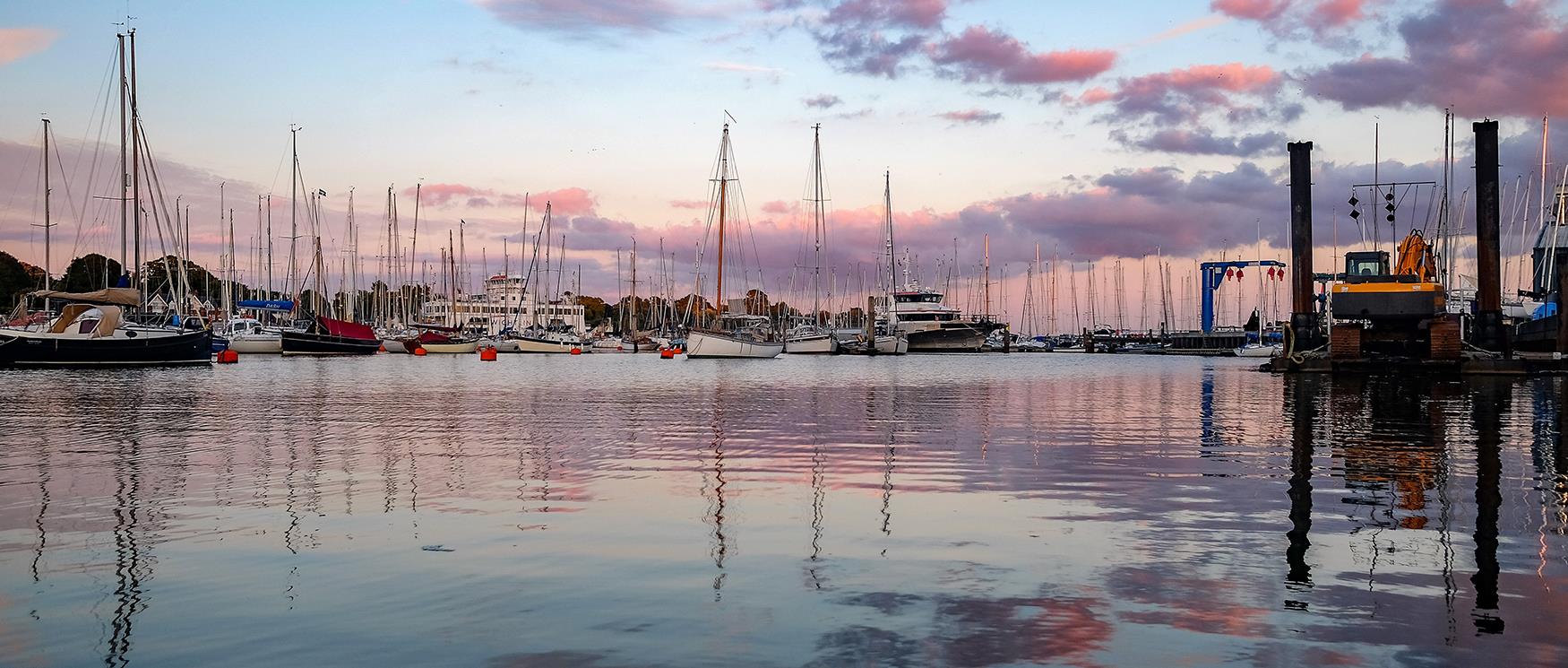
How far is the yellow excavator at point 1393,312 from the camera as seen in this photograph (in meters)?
55.6

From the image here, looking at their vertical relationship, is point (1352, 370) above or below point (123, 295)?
below

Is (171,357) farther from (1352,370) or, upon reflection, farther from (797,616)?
(797,616)

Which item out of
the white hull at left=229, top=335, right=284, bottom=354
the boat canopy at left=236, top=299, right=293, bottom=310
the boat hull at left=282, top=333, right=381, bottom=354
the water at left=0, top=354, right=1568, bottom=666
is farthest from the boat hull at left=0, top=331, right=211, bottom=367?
the boat canopy at left=236, top=299, right=293, bottom=310

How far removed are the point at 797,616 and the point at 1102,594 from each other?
2.27 meters

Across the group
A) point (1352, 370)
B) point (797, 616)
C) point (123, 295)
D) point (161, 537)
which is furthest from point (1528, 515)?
point (123, 295)

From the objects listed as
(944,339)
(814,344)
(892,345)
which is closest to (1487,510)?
(814,344)

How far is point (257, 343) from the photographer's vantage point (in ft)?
332

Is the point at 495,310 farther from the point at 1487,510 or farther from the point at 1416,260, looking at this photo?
the point at 1487,510

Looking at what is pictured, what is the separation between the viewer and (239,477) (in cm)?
1642

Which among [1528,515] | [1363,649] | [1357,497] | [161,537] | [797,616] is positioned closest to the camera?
[1363,649]

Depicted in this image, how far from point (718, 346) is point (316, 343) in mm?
33001

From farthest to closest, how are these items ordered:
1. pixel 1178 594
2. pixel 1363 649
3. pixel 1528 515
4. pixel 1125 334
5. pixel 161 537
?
pixel 1125 334, pixel 1528 515, pixel 161 537, pixel 1178 594, pixel 1363 649

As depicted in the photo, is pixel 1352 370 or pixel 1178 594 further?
pixel 1352 370

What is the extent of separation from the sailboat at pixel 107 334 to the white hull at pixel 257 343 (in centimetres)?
3231
